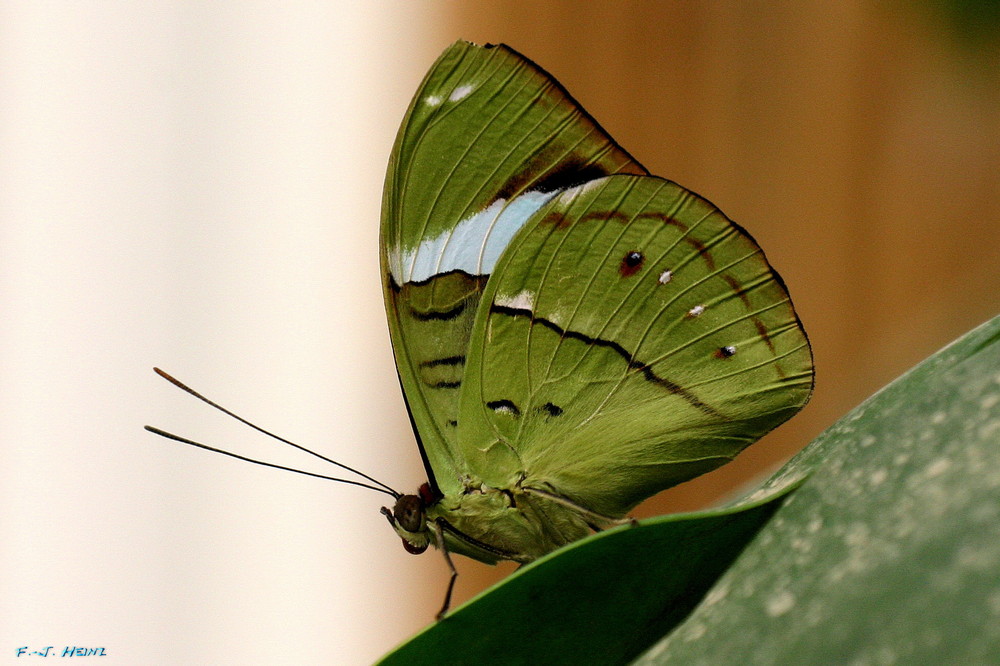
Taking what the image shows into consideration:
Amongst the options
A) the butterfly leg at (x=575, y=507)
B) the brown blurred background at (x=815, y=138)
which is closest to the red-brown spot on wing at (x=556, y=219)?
→ the butterfly leg at (x=575, y=507)

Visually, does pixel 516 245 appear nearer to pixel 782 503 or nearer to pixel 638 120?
pixel 782 503

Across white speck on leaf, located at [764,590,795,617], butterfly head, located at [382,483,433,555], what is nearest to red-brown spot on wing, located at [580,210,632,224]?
butterfly head, located at [382,483,433,555]

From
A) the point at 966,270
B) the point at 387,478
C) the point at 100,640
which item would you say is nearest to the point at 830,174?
the point at 966,270

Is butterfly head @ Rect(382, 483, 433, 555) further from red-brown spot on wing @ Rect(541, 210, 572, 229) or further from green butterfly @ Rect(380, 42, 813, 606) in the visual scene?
red-brown spot on wing @ Rect(541, 210, 572, 229)

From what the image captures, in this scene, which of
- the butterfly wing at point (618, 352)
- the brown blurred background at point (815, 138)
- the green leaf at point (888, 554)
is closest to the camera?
the green leaf at point (888, 554)

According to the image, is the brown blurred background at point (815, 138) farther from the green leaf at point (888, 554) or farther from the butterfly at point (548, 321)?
the green leaf at point (888, 554)

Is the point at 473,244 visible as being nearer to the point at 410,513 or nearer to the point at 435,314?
the point at 435,314

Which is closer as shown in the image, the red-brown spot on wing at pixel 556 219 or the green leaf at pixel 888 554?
the green leaf at pixel 888 554
